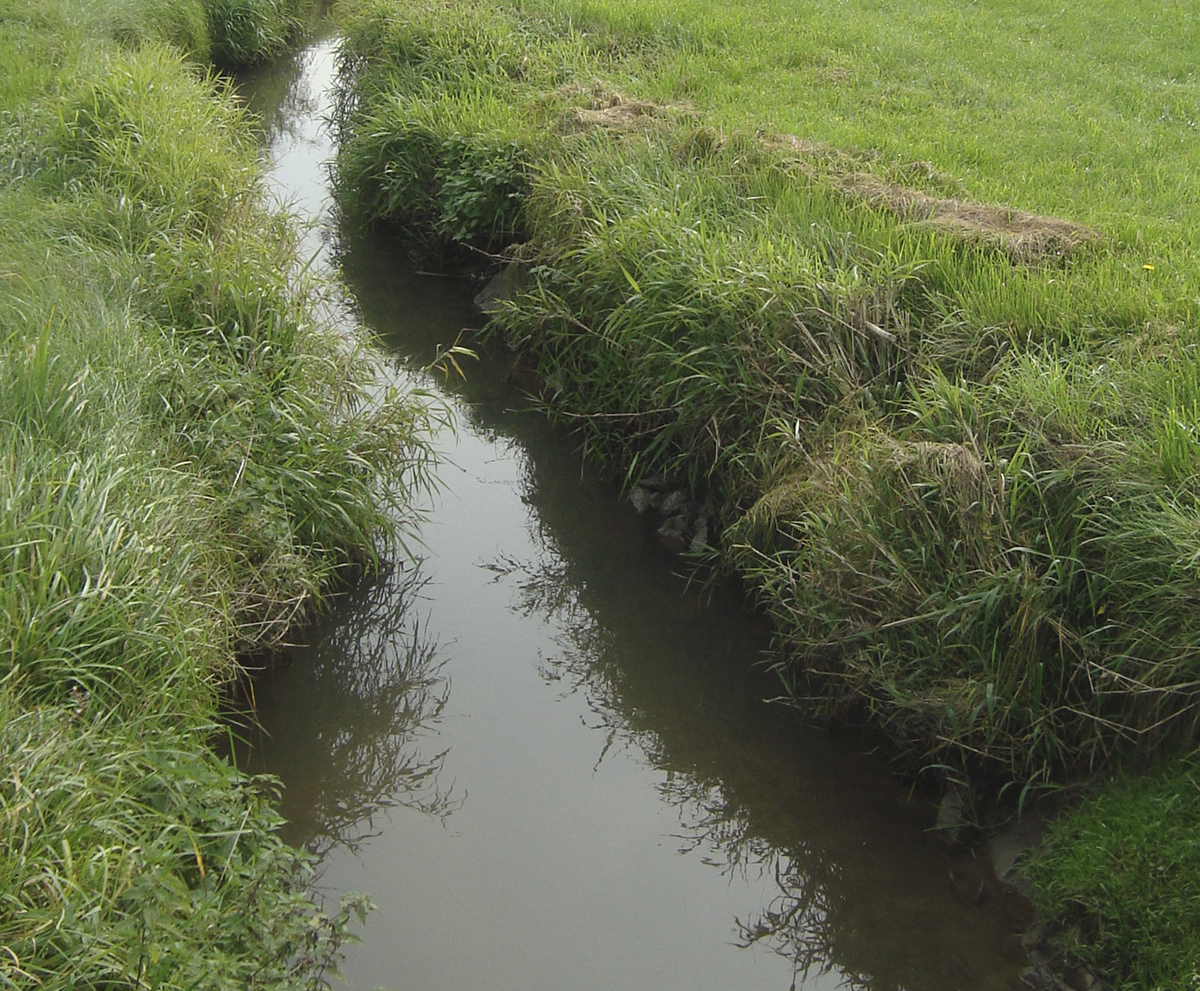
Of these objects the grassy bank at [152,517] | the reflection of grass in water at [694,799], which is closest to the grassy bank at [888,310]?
the reflection of grass in water at [694,799]

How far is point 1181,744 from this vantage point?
327 cm

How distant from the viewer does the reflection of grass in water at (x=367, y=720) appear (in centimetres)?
376

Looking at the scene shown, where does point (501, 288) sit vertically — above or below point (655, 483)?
above

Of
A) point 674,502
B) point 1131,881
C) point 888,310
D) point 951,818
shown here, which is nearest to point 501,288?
point 674,502

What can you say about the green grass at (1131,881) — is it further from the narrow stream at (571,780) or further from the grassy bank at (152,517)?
the grassy bank at (152,517)

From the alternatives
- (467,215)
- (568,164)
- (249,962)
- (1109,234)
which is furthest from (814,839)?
(467,215)

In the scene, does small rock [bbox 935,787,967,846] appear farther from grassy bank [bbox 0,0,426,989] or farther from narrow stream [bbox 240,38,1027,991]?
grassy bank [bbox 0,0,426,989]

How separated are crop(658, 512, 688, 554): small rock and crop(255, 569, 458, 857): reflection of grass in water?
1126 mm

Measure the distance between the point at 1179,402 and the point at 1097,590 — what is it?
2.63ft

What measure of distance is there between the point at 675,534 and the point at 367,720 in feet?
5.52

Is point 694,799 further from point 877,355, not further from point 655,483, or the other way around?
point 877,355

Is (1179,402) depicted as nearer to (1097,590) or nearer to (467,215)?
(1097,590)

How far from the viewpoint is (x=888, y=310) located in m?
4.71

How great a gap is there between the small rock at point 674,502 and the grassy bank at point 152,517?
115 centimetres
